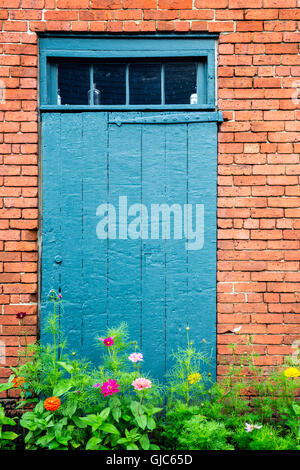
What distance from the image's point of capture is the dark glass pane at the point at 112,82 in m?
3.11

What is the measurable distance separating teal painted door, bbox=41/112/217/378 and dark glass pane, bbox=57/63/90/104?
0.69ft

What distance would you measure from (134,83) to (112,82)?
0.19 metres

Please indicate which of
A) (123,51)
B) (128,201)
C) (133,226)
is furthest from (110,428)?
(123,51)

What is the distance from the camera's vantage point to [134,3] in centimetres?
294

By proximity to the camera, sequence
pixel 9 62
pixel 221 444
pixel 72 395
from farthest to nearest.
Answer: pixel 9 62
pixel 72 395
pixel 221 444

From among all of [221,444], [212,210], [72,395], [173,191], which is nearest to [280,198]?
[212,210]

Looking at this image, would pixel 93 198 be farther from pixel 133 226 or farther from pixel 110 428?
pixel 110 428

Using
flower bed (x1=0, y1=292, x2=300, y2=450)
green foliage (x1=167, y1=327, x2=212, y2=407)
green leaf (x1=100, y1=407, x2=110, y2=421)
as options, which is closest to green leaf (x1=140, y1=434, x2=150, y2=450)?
flower bed (x1=0, y1=292, x2=300, y2=450)

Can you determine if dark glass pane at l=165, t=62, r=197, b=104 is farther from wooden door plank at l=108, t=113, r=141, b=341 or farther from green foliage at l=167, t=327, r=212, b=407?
green foliage at l=167, t=327, r=212, b=407

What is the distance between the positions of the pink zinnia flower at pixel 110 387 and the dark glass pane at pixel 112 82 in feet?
7.27

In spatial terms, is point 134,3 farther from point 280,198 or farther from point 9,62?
point 280,198

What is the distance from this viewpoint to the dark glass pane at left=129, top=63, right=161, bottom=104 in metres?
3.11

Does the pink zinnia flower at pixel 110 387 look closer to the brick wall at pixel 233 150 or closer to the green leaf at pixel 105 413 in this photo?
the green leaf at pixel 105 413

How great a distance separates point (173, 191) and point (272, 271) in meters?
1.03
